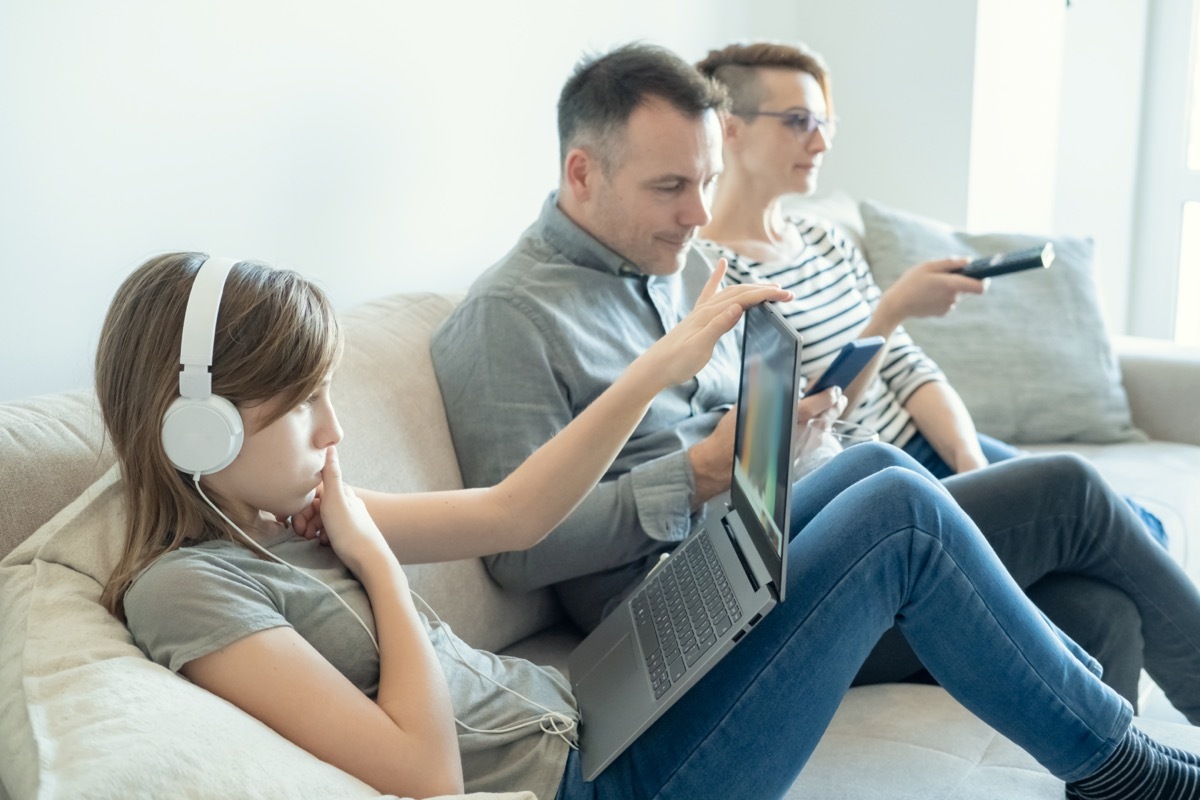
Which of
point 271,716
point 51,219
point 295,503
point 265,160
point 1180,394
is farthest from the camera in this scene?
point 1180,394

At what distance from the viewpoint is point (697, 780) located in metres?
1.25

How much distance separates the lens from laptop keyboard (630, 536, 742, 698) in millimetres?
1284

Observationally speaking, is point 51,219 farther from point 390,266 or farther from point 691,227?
point 691,227

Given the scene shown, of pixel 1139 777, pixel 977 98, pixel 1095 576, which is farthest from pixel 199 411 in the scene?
pixel 977 98

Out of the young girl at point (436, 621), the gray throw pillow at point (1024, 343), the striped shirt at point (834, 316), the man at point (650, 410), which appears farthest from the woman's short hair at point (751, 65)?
the young girl at point (436, 621)

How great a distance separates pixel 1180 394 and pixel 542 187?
57.1 inches

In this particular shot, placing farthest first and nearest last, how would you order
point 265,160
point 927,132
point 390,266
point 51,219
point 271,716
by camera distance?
point 927,132 < point 390,266 < point 265,160 < point 51,219 < point 271,716

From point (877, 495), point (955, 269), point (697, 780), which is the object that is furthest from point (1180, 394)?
point (697, 780)

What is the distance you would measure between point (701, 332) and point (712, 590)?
287 mm

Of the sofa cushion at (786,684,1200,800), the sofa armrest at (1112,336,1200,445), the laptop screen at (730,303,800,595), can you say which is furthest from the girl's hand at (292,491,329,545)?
the sofa armrest at (1112,336,1200,445)

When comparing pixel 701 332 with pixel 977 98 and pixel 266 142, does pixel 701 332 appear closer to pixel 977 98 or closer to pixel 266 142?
pixel 266 142

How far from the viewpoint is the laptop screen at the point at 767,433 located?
1.23 metres

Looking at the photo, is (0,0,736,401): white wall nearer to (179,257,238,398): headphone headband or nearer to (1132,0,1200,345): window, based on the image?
(179,257,238,398): headphone headband

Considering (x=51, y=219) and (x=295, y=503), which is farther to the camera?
(x=51, y=219)
